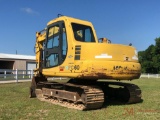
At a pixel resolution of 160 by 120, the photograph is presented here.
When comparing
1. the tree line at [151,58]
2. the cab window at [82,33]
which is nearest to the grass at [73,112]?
the cab window at [82,33]

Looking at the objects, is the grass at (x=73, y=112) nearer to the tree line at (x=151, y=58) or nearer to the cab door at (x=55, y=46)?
the cab door at (x=55, y=46)

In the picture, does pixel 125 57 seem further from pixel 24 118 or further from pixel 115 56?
pixel 24 118

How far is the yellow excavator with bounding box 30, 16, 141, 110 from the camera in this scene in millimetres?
9773

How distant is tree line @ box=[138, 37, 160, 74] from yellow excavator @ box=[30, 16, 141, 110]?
5751 centimetres

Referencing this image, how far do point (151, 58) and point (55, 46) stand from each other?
63019 millimetres

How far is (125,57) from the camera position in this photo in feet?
33.8

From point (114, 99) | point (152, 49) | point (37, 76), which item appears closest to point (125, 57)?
point (114, 99)

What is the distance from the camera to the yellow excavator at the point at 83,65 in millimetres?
9773

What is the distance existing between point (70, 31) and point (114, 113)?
3383 millimetres

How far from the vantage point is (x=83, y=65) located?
976 cm

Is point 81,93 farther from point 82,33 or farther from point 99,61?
point 82,33

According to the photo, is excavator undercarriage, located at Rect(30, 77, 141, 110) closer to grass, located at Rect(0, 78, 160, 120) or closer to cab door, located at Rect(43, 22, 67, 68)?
grass, located at Rect(0, 78, 160, 120)

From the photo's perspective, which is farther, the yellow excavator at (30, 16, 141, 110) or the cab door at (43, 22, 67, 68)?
the cab door at (43, 22, 67, 68)

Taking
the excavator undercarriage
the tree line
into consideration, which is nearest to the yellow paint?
the excavator undercarriage
